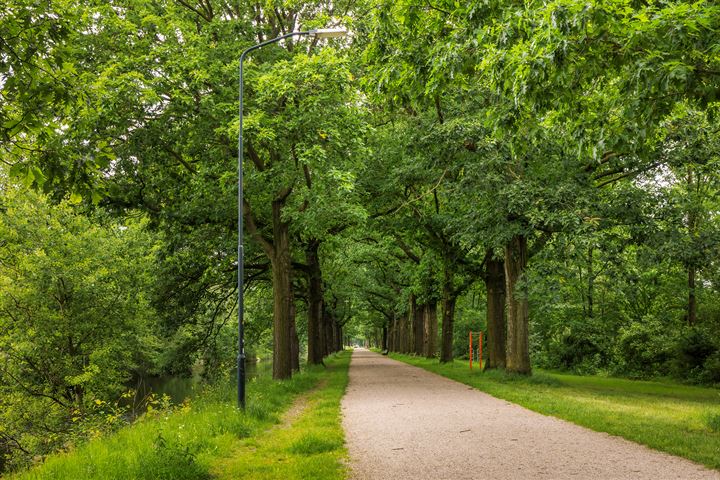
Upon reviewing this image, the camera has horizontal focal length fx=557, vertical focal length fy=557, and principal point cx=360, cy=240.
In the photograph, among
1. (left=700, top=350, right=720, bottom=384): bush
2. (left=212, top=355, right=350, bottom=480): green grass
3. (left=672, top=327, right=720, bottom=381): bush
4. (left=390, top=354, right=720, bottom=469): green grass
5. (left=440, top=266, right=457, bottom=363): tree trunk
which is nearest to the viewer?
(left=212, top=355, right=350, bottom=480): green grass

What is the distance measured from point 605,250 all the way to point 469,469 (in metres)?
9.63

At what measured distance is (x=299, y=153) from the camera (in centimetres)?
1390

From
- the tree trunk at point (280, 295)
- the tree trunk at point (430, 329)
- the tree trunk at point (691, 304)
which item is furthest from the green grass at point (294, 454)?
the tree trunk at point (430, 329)

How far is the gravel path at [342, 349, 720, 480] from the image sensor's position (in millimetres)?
6483

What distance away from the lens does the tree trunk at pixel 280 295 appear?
17.7m

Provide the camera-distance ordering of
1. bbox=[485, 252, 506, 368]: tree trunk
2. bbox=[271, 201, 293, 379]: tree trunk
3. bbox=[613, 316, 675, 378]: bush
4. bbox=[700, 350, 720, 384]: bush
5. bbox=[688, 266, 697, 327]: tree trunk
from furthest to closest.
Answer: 1. bbox=[688, 266, 697, 327]: tree trunk
2. bbox=[613, 316, 675, 378]: bush
3. bbox=[485, 252, 506, 368]: tree trunk
4. bbox=[700, 350, 720, 384]: bush
5. bbox=[271, 201, 293, 379]: tree trunk

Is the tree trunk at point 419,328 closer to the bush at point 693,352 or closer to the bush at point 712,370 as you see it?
the bush at point 693,352

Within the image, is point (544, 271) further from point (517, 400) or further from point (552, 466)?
point (552, 466)

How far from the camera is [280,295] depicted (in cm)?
1773

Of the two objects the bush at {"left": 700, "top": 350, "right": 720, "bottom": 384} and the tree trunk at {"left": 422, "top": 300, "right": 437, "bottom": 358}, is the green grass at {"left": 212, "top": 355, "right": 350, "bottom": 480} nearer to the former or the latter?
the bush at {"left": 700, "top": 350, "right": 720, "bottom": 384}

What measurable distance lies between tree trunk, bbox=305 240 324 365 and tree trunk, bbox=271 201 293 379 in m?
5.40

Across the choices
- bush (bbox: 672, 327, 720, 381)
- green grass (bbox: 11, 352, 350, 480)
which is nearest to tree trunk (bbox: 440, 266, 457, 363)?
bush (bbox: 672, 327, 720, 381)

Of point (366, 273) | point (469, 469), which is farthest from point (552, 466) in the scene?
point (366, 273)

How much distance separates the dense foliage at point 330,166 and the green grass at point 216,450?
3.35 m
